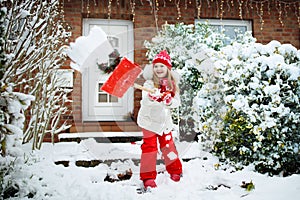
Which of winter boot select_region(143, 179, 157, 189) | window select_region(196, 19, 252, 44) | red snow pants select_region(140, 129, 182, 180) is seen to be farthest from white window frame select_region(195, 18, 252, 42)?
winter boot select_region(143, 179, 157, 189)

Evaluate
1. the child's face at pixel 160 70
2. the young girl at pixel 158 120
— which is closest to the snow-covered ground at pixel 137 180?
the young girl at pixel 158 120

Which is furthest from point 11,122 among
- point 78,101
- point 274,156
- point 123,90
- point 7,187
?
point 78,101

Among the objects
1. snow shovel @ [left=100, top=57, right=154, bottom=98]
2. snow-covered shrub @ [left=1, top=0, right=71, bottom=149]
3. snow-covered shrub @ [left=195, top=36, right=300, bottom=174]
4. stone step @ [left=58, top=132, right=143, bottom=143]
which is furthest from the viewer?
stone step @ [left=58, top=132, right=143, bottom=143]

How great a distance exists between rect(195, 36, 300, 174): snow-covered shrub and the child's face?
0.83 metres

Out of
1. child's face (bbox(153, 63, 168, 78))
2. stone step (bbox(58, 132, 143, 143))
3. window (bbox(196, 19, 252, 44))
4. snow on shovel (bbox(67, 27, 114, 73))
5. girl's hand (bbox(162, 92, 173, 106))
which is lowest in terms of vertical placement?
stone step (bbox(58, 132, 143, 143))

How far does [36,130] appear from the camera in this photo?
3.38 m

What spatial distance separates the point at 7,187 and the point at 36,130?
1411 millimetres

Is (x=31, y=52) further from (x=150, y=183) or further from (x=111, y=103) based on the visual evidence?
(x=111, y=103)

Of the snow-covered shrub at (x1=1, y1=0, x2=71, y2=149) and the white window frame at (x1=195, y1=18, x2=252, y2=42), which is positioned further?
the white window frame at (x1=195, y1=18, x2=252, y2=42)

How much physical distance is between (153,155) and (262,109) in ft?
4.44

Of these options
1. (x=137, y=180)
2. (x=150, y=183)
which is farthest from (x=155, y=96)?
(x=137, y=180)

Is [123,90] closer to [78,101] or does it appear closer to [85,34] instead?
[78,101]

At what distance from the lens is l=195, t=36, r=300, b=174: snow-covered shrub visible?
10.5 feet

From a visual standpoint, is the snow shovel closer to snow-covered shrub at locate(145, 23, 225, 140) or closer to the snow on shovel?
snow-covered shrub at locate(145, 23, 225, 140)
